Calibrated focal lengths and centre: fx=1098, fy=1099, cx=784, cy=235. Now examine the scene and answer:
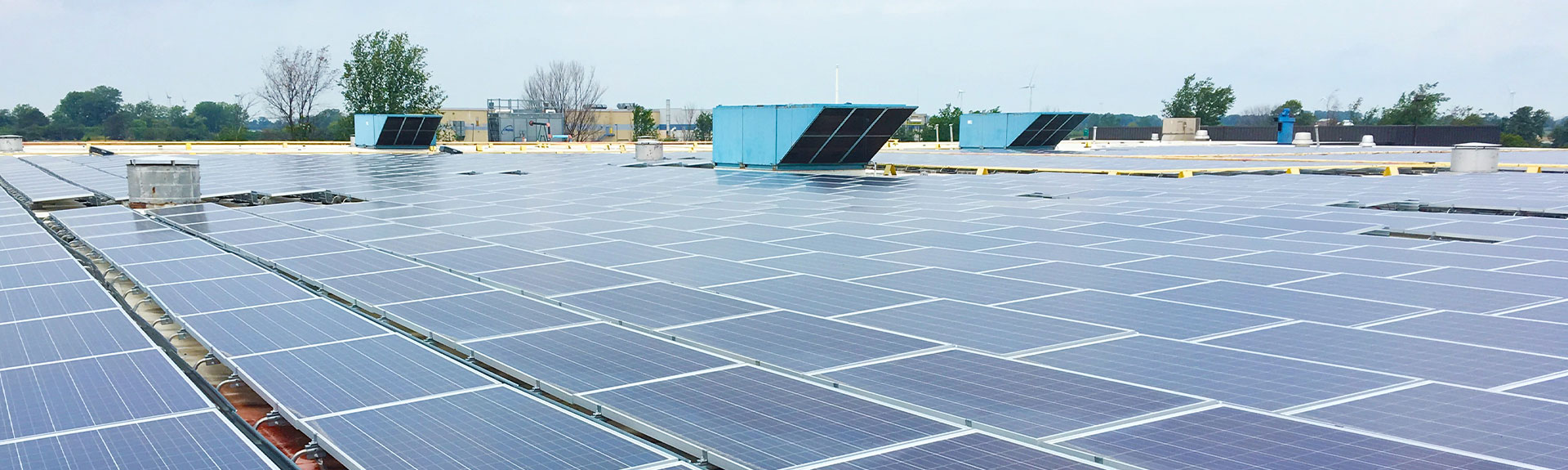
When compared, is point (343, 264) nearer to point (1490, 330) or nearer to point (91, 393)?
point (91, 393)

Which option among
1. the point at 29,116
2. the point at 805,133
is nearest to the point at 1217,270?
the point at 805,133

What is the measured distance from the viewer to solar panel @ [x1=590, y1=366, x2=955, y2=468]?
5.72 m

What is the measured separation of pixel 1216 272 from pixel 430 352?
8.24 metres

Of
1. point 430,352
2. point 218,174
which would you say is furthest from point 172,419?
point 218,174

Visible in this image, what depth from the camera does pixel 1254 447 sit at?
5746 millimetres

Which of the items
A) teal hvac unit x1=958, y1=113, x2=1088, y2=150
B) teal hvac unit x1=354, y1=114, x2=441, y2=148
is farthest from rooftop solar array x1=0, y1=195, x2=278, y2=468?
teal hvac unit x1=958, y1=113, x2=1088, y2=150

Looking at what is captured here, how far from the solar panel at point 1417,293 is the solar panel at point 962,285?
101 inches

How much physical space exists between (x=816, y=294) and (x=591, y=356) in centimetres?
328

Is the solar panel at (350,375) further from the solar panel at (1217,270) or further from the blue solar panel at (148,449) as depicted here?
the solar panel at (1217,270)

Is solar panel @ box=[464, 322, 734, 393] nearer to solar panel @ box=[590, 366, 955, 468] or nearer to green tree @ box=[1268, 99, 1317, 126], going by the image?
solar panel @ box=[590, 366, 955, 468]

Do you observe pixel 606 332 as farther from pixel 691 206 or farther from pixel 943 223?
pixel 691 206

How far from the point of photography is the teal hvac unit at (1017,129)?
54.6 meters

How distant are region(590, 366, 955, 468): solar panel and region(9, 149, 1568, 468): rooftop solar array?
3 cm

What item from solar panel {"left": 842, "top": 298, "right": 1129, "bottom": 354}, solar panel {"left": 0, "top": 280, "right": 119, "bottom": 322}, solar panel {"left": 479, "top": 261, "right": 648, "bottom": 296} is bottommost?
solar panel {"left": 842, "top": 298, "right": 1129, "bottom": 354}
